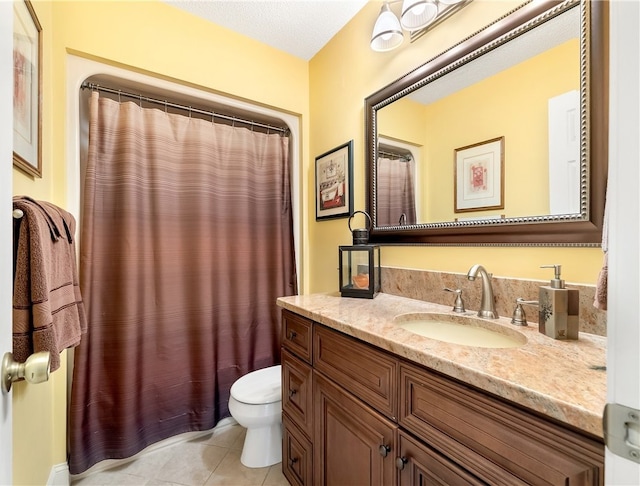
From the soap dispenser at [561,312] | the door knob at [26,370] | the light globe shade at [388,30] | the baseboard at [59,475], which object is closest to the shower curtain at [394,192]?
the light globe shade at [388,30]

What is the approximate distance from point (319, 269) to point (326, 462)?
1182 millimetres

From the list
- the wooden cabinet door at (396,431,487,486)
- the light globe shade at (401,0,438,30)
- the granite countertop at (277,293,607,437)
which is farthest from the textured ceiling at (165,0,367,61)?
the wooden cabinet door at (396,431,487,486)

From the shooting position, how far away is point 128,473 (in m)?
1.51

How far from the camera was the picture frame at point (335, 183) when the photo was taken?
5.83 feet

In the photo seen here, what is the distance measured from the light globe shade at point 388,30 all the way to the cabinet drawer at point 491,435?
57.2 inches

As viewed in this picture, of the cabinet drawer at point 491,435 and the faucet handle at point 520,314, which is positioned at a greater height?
the faucet handle at point 520,314

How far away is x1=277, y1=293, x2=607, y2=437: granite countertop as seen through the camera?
50 cm

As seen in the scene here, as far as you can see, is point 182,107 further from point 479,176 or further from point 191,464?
point 191,464

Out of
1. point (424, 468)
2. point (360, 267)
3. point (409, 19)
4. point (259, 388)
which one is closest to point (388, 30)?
point (409, 19)

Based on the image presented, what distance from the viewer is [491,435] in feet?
1.98

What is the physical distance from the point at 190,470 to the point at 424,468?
1.39m

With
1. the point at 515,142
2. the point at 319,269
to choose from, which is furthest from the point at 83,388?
the point at 515,142

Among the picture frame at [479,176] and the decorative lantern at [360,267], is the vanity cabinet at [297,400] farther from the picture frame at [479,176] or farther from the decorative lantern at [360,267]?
the picture frame at [479,176]

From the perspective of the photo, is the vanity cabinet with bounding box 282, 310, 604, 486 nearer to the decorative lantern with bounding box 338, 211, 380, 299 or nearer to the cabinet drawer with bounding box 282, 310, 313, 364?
the cabinet drawer with bounding box 282, 310, 313, 364
